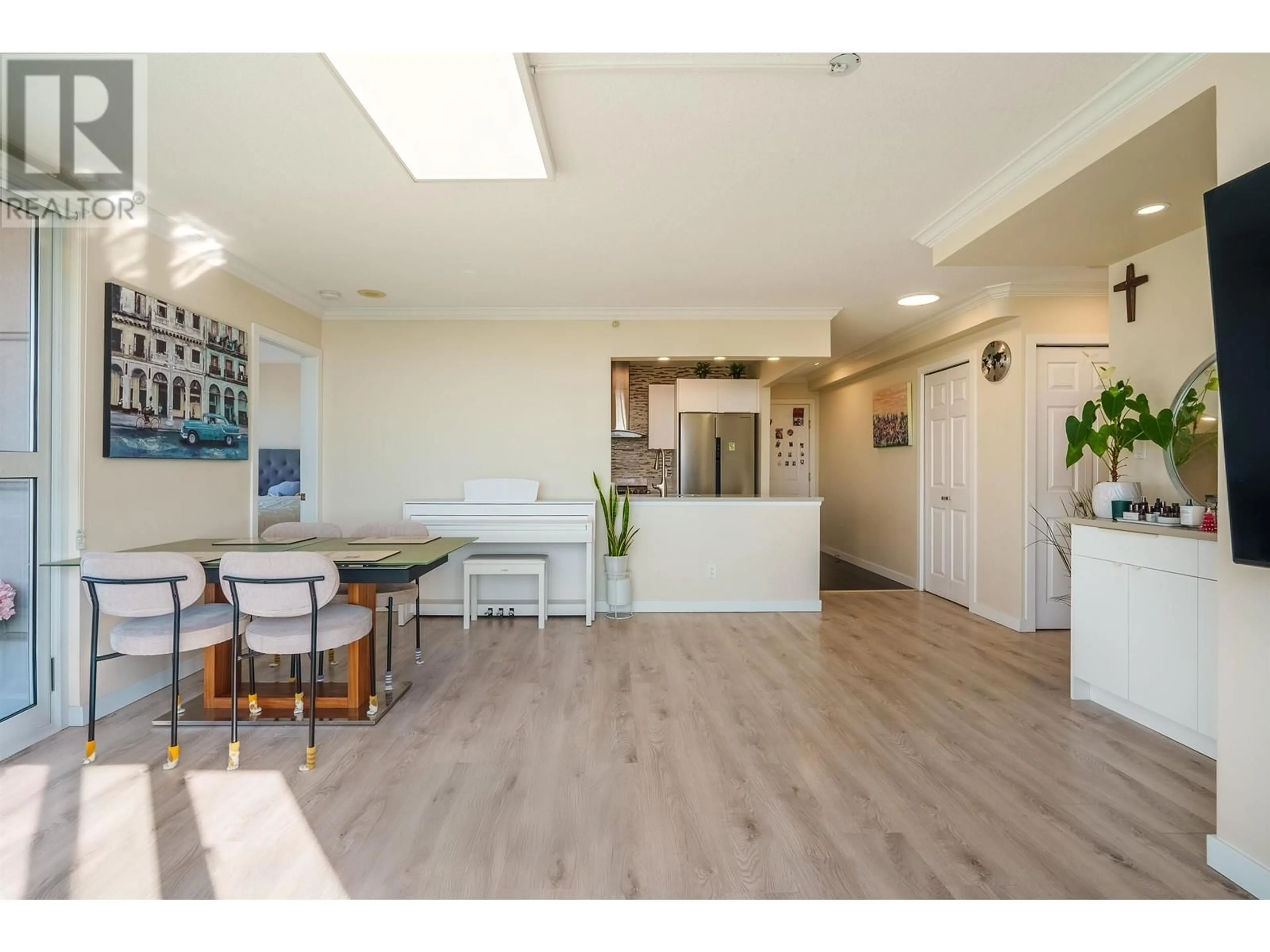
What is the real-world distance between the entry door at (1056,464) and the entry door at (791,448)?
14.2ft

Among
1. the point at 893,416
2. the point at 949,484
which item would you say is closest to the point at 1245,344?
the point at 949,484

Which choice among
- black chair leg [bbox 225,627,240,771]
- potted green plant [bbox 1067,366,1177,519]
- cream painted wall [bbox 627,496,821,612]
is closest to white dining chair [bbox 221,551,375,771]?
black chair leg [bbox 225,627,240,771]

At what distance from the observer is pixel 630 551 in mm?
4859

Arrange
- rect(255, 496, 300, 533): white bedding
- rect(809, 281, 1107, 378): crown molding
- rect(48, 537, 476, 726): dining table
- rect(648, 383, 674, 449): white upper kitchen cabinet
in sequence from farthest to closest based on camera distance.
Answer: rect(648, 383, 674, 449): white upper kitchen cabinet
rect(255, 496, 300, 533): white bedding
rect(809, 281, 1107, 378): crown molding
rect(48, 537, 476, 726): dining table

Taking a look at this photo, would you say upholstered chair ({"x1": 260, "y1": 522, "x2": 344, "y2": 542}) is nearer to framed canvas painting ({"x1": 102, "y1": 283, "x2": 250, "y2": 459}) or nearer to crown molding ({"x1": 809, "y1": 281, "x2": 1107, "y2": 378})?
framed canvas painting ({"x1": 102, "y1": 283, "x2": 250, "y2": 459})

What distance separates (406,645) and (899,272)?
4.24 meters

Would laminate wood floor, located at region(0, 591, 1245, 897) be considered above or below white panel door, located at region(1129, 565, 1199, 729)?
below

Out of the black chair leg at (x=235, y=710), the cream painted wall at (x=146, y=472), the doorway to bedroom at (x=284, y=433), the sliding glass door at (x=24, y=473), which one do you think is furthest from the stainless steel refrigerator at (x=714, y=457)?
the sliding glass door at (x=24, y=473)

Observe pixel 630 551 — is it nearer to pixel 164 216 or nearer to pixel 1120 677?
pixel 1120 677

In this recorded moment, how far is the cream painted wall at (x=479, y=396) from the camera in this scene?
15.8ft

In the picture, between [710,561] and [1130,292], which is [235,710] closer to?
[710,561]

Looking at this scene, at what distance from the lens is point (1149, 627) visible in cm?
258

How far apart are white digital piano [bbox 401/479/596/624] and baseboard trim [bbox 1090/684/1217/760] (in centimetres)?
310

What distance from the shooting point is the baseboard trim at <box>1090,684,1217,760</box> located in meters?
2.38
